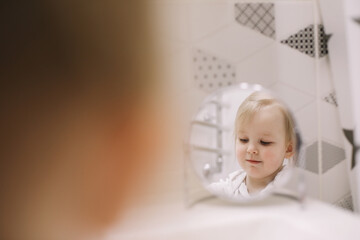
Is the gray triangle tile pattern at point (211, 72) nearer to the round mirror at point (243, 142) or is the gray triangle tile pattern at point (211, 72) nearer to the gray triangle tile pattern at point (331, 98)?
the round mirror at point (243, 142)

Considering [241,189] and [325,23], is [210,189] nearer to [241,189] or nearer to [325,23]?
[241,189]

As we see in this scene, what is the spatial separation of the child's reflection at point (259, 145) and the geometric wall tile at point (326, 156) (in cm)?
12

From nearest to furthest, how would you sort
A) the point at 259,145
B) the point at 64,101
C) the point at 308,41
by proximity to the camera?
the point at 64,101 → the point at 259,145 → the point at 308,41

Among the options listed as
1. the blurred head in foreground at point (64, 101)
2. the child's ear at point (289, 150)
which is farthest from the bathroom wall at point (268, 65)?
the blurred head in foreground at point (64, 101)

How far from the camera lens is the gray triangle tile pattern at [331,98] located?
2.50 feet

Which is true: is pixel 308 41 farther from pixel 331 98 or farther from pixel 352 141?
pixel 352 141

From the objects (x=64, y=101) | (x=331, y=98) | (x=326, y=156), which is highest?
(x=64, y=101)

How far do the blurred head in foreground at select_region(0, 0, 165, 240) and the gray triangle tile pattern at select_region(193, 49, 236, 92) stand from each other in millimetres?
410

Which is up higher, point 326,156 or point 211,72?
point 211,72

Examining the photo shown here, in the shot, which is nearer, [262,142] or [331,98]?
[262,142]

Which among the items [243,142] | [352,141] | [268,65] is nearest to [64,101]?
[243,142]

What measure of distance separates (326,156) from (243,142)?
0.27 meters

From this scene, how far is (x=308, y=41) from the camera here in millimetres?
750

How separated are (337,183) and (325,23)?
0.40 m
